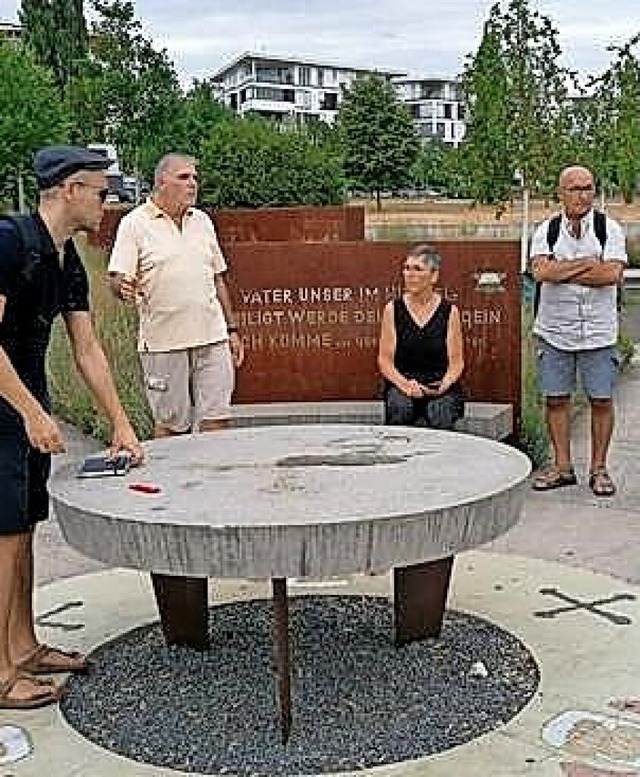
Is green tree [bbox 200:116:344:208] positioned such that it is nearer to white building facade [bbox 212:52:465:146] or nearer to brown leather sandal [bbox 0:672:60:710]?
brown leather sandal [bbox 0:672:60:710]

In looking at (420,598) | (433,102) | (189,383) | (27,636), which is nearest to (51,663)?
(27,636)

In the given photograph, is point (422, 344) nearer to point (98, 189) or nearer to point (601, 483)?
point (601, 483)

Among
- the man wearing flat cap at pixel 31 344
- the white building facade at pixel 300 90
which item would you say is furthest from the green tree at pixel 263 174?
the white building facade at pixel 300 90

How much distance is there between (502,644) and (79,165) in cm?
237

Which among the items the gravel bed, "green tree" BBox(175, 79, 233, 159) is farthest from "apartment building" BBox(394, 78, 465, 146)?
the gravel bed

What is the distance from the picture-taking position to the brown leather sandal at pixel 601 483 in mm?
7781

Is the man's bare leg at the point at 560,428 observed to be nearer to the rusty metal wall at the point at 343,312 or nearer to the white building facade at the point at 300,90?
the rusty metal wall at the point at 343,312

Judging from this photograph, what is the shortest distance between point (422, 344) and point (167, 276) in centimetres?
154

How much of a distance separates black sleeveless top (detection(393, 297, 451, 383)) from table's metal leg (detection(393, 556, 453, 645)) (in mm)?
2465

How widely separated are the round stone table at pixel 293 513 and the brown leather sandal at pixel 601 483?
8.36 feet

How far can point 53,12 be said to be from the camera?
182 ft

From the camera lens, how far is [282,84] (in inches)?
4641

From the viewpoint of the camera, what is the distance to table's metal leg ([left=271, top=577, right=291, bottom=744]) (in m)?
4.33

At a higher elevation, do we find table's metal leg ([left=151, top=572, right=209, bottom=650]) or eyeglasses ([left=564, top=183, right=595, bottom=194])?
eyeglasses ([left=564, top=183, right=595, bottom=194])
